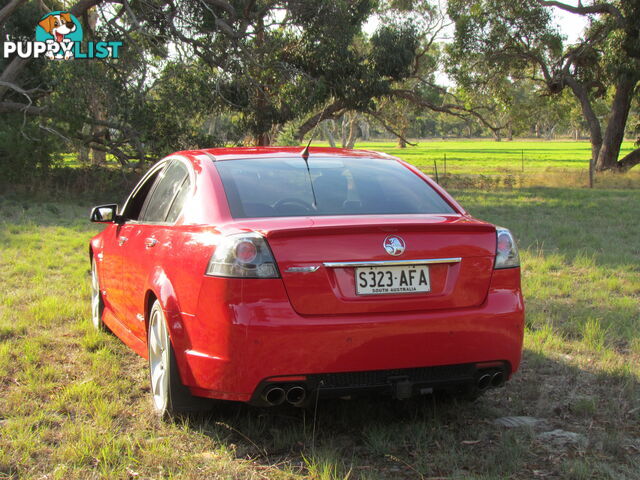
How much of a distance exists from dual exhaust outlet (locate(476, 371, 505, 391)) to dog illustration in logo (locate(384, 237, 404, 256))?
82 cm

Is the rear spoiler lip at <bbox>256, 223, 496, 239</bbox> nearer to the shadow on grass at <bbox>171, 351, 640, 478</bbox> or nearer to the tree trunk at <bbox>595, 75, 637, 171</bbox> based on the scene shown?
the shadow on grass at <bbox>171, 351, 640, 478</bbox>

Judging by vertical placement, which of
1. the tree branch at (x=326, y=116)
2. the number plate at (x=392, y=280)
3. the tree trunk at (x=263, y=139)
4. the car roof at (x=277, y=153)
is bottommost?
the number plate at (x=392, y=280)

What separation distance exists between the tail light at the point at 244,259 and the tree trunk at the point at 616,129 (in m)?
27.3

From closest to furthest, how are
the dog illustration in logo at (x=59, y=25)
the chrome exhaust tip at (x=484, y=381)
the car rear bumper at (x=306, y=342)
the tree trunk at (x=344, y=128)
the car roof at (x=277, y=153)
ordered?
the car rear bumper at (x=306, y=342) → the chrome exhaust tip at (x=484, y=381) → the car roof at (x=277, y=153) → the dog illustration in logo at (x=59, y=25) → the tree trunk at (x=344, y=128)

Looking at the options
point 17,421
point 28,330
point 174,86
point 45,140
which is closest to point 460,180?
point 174,86

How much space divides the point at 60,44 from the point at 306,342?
62.4 ft

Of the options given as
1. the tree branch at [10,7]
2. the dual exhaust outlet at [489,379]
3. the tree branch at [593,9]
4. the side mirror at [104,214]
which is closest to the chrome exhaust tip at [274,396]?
the dual exhaust outlet at [489,379]

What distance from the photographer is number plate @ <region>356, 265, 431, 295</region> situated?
A: 355 centimetres

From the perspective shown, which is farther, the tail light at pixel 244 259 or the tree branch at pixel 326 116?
the tree branch at pixel 326 116

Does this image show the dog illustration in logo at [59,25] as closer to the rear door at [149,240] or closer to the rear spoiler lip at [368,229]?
the rear door at [149,240]

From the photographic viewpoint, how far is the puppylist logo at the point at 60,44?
18781 mm

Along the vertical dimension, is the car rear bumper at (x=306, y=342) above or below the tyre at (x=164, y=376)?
above

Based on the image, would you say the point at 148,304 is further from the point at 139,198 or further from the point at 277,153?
the point at 139,198

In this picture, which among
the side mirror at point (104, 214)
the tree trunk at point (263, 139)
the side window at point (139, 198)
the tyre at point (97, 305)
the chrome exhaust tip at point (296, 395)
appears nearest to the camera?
the chrome exhaust tip at point (296, 395)
